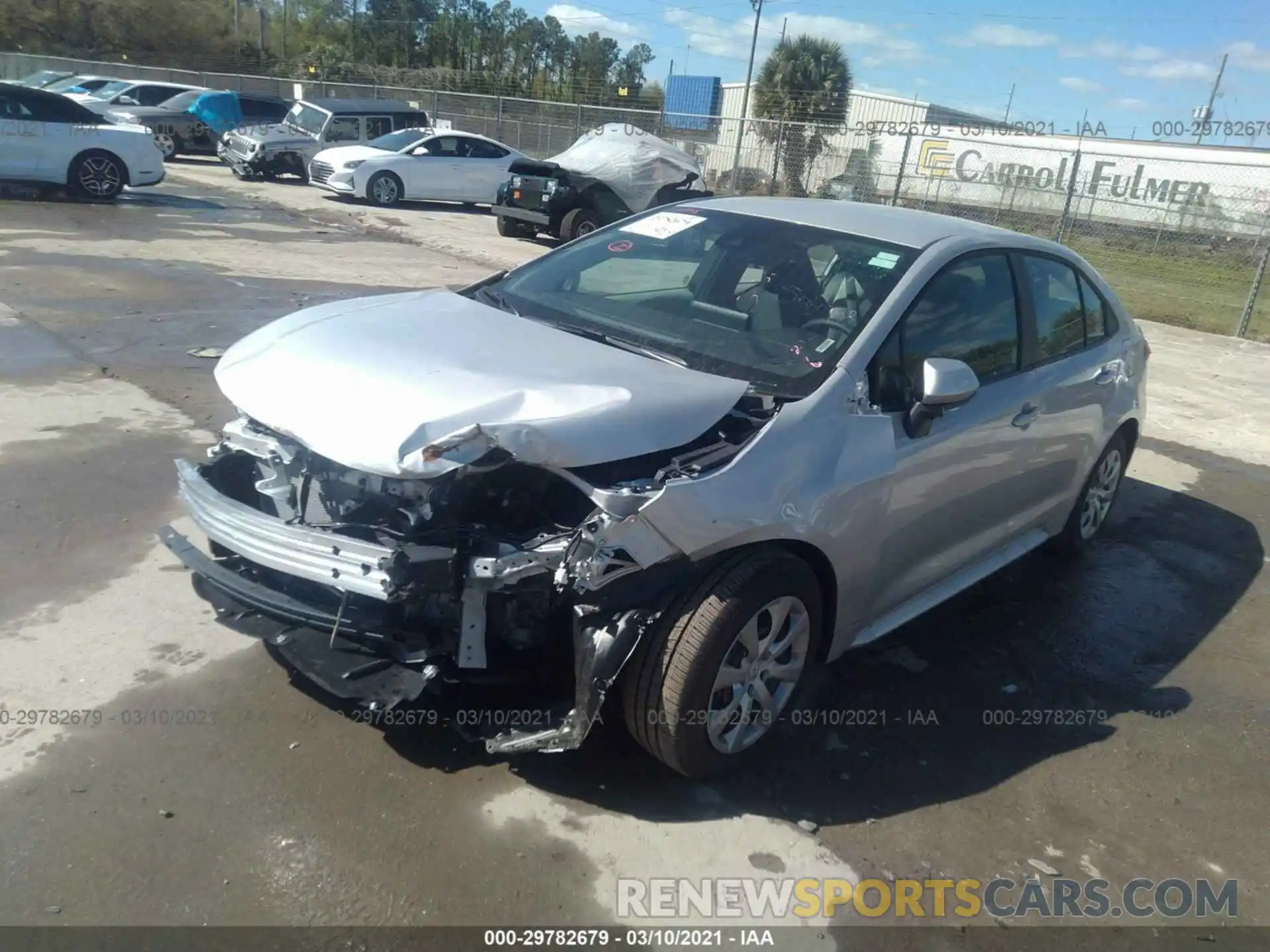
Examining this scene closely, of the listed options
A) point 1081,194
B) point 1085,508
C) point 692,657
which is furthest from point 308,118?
point 692,657

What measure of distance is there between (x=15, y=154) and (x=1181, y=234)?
73.5 feet

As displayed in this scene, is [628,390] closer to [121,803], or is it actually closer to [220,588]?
[220,588]

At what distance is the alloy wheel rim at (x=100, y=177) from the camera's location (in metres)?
14.8

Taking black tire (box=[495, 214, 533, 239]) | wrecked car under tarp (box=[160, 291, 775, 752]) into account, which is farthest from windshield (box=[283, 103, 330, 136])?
wrecked car under tarp (box=[160, 291, 775, 752])

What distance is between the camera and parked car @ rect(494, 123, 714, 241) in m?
15.5

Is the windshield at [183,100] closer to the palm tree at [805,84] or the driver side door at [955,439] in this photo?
the palm tree at [805,84]

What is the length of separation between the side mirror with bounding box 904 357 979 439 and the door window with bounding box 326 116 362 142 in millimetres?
20472

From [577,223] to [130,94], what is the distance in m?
14.3

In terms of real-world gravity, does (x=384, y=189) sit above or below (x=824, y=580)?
below

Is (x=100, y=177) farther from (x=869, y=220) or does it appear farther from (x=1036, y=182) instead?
(x=1036, y=182)

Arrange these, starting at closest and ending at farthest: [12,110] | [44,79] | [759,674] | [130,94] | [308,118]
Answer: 1. [759,674]
2. [12,110]
3. [308,118]
4. [130,94]
5. [44,79]

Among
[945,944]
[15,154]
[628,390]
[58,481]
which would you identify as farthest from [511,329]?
[15,154]

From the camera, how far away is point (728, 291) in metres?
3.97

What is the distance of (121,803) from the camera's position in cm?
293
